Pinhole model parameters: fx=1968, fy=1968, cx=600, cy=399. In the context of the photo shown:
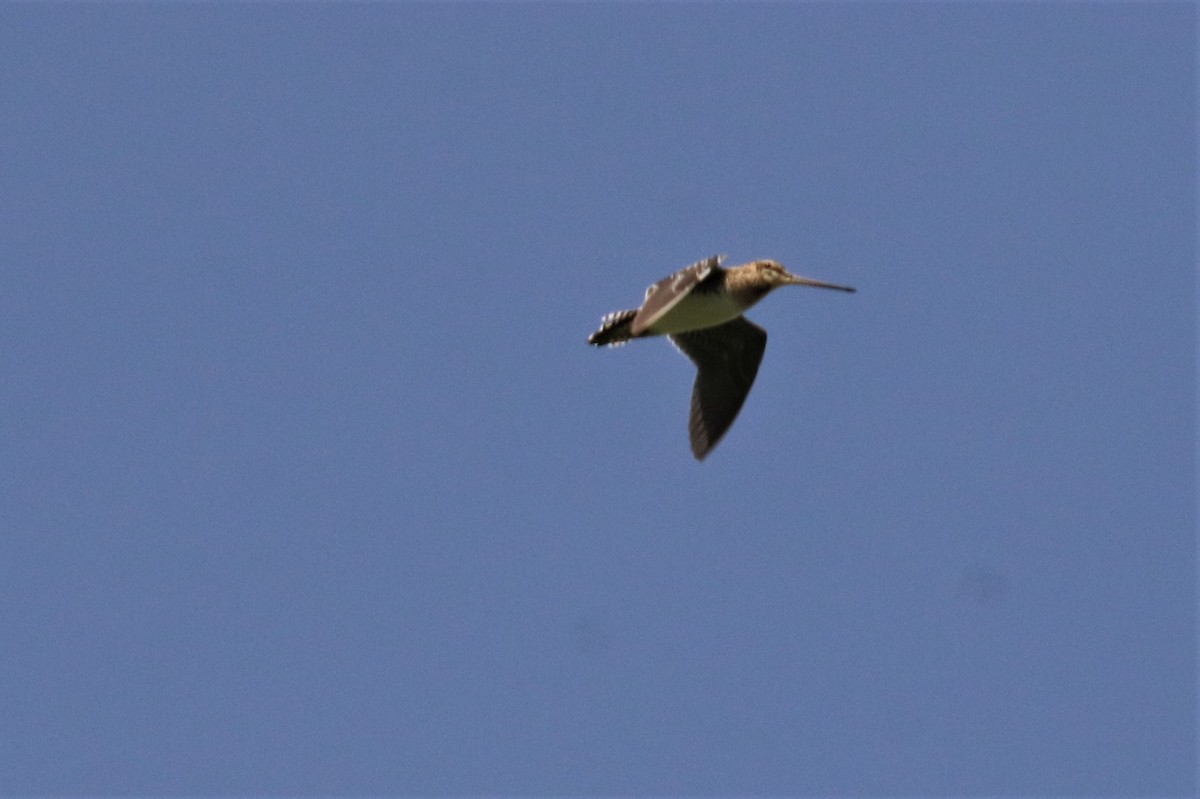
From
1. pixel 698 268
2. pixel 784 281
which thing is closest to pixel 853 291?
pixel 784 281

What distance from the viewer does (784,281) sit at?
55.4 feet

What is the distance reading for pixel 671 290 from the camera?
52.2 ft

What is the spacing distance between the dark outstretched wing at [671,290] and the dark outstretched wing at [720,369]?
1.08 m

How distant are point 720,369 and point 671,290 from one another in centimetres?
155

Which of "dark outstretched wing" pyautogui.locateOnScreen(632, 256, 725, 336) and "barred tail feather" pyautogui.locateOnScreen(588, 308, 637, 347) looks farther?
"barred tail feather" pyautogui.locateOnScreen(588, 308, 637, 347)

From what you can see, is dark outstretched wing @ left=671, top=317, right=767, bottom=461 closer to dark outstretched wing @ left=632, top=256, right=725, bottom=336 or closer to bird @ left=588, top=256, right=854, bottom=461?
bird @ left=588, top=256, right=854, bottom=461

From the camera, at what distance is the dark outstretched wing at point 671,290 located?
611 inches

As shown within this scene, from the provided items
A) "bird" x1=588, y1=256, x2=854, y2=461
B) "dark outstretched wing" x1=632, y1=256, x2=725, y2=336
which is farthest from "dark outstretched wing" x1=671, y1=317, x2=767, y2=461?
"dark outstretched wing" x1=632, y1=256, x2=725, y2=336

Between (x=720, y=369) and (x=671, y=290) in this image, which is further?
(x=720, y=369)

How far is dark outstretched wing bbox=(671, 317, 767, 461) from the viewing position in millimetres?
17016

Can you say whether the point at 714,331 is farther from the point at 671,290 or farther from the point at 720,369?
the point at 671,290

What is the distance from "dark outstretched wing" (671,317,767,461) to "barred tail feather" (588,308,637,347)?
0.58 meters

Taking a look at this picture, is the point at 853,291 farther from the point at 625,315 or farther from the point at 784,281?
the point at 625,315

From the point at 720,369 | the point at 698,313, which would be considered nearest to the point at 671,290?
the point at 698,313
